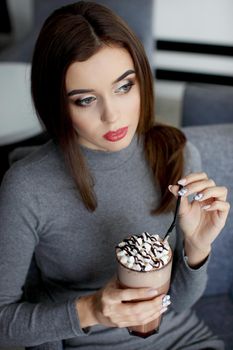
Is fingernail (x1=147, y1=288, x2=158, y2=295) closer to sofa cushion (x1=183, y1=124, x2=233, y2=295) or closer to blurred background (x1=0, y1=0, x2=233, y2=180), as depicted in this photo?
sofa cushion (x1=183, y1=124, x2=233, y2=295)

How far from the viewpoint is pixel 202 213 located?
97cm

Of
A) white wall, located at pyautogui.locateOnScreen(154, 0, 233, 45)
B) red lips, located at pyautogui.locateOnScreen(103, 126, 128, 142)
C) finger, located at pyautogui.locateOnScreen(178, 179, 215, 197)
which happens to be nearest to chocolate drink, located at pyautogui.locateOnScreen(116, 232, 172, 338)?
finger, located at pyautogui.locateOnScreen(178, 179, 215, 197)

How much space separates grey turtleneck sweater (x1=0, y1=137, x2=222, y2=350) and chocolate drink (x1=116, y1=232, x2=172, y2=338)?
0.59 ft

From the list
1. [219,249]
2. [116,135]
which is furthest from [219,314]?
[116,135]

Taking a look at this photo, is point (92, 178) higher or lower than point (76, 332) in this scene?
higher

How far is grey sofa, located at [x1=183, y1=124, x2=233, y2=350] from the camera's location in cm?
125

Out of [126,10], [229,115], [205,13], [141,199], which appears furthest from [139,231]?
[205,13]

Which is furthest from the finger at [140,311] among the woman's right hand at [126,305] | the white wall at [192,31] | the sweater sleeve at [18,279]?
the white wall at [192,31]

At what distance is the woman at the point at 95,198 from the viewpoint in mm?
876

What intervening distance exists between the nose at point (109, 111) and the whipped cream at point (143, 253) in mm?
235

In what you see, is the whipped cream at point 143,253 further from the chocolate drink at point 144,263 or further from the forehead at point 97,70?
the forehead at point 97,70

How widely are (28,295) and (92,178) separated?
0.36 metres

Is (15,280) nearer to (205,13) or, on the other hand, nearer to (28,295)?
(28,295)

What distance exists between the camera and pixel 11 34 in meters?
3.20
